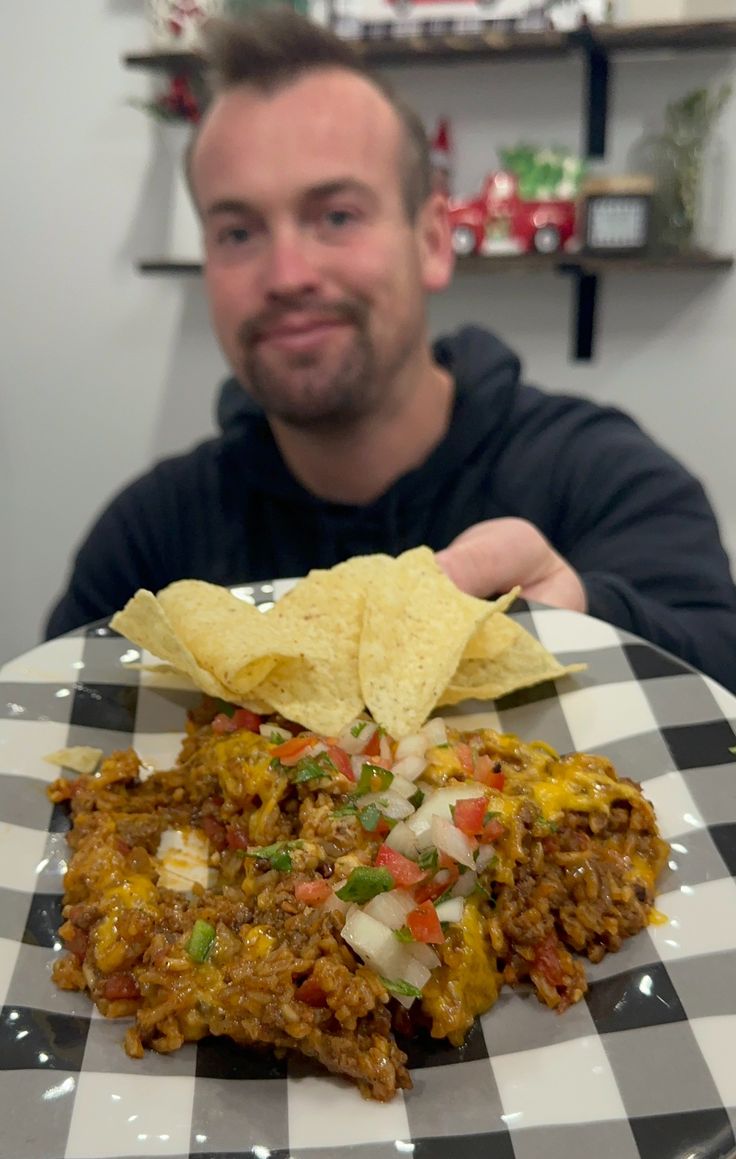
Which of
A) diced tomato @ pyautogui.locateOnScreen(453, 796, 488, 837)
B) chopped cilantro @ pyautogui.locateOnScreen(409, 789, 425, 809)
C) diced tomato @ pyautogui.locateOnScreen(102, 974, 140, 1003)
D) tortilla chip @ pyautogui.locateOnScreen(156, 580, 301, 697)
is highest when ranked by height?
tortilla chip @ pyautogui.locateOnScreen(156, 580, 301, 697)

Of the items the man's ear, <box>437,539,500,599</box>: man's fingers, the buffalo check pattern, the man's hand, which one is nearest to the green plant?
the man's ear

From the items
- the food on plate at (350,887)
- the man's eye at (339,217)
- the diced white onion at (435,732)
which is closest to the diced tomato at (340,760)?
the food on plate at (350,887)

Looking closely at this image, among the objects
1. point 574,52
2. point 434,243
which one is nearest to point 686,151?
point 574,52

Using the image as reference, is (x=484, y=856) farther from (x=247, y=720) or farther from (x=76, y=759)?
(x=76, y=759)

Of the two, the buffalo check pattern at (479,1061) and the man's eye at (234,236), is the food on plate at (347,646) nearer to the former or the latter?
the buffalo check pattern at (479,1061)

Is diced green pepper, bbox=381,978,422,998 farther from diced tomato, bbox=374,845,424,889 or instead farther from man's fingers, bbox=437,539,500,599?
man's fingers, bbox=437,539,500,599

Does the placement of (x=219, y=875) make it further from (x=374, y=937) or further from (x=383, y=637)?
(x=383, y=637)
